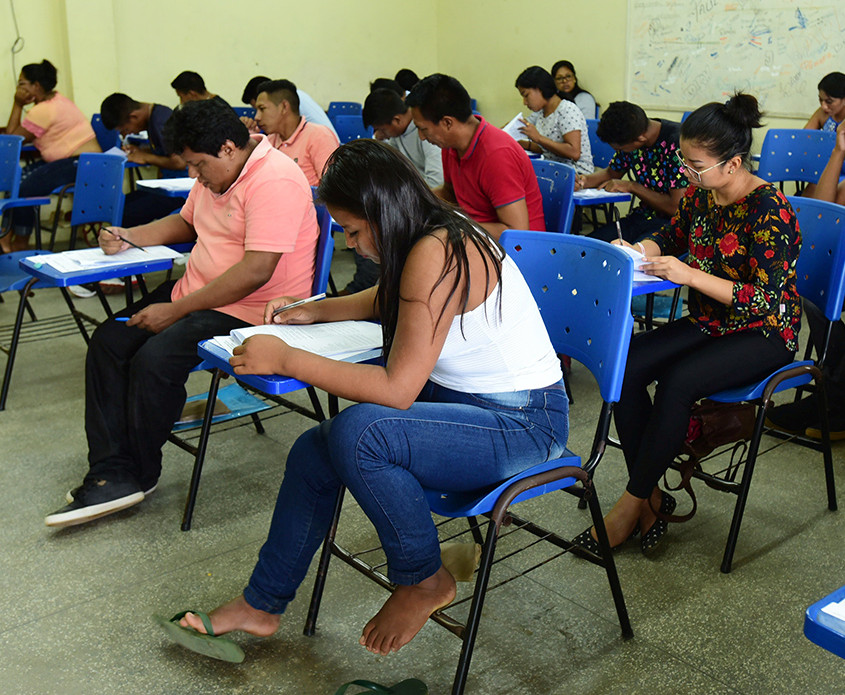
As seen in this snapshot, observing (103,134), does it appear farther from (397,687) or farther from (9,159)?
(397,687)

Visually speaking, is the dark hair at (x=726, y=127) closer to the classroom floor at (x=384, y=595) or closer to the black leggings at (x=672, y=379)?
the black leggings at (x=672, y=379)

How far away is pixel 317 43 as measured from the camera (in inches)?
312

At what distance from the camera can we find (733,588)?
2078 millimetres

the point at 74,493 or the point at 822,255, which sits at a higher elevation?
the point at 822,255

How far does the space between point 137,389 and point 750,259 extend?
1.66 m

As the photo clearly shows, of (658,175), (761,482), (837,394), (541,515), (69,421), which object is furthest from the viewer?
(658,175)

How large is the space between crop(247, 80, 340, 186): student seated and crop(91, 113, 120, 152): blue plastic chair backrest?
99.4 inches

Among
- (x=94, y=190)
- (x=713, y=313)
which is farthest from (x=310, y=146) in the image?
(x=713, y=313)

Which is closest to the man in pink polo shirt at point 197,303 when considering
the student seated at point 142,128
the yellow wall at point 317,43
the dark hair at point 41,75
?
the student seated at point 142,128

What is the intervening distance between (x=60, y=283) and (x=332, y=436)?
1401 mm

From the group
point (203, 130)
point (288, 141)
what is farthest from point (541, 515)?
point (288, 141)

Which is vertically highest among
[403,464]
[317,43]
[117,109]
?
[317,43]

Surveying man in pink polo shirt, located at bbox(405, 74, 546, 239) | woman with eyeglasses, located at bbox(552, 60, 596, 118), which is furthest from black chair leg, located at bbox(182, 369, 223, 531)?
woman with eyeglasses, located at bbox(552, 60, 596, 118)

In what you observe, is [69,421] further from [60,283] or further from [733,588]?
[733,588]
